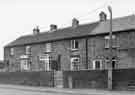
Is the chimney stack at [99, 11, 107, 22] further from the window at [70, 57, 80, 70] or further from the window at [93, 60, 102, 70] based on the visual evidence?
the window at [93, 60, 102, 70]

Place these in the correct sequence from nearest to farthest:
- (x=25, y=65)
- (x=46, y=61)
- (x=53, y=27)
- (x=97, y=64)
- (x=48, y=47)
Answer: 1. (x=97, y=64)
2. (x=46, y=61)
3. (x=48, y=47)
4. (x=25, y=65)
5. (x=53, y=27)

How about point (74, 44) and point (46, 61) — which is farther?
point (46, 61)

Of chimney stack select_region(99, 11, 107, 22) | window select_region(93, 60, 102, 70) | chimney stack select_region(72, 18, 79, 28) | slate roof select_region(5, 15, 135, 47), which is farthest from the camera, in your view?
chimney stack select_region(72, 18, 79, 28)

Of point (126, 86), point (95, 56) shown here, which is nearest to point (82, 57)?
point (95, 56)

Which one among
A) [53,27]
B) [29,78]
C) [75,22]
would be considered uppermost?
[75,22]

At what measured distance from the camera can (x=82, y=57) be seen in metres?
38.7

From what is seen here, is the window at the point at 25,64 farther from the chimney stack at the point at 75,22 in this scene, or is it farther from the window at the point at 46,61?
the chimney stack at the point at 75,22

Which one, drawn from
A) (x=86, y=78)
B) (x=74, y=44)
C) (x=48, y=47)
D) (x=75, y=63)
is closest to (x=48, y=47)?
(x=48, y=47)

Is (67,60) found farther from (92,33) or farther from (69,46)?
(92,33)

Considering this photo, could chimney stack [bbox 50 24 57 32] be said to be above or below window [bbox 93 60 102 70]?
above

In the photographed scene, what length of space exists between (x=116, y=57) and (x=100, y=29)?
546 centimetres

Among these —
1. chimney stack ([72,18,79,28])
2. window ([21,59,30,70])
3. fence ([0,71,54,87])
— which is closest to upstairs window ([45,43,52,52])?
window ([21,59,30,70])

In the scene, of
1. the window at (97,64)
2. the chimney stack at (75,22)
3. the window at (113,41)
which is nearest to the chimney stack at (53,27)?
the chimney stack at (75,22)

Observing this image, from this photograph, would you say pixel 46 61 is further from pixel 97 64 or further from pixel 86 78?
pixel 86 78
